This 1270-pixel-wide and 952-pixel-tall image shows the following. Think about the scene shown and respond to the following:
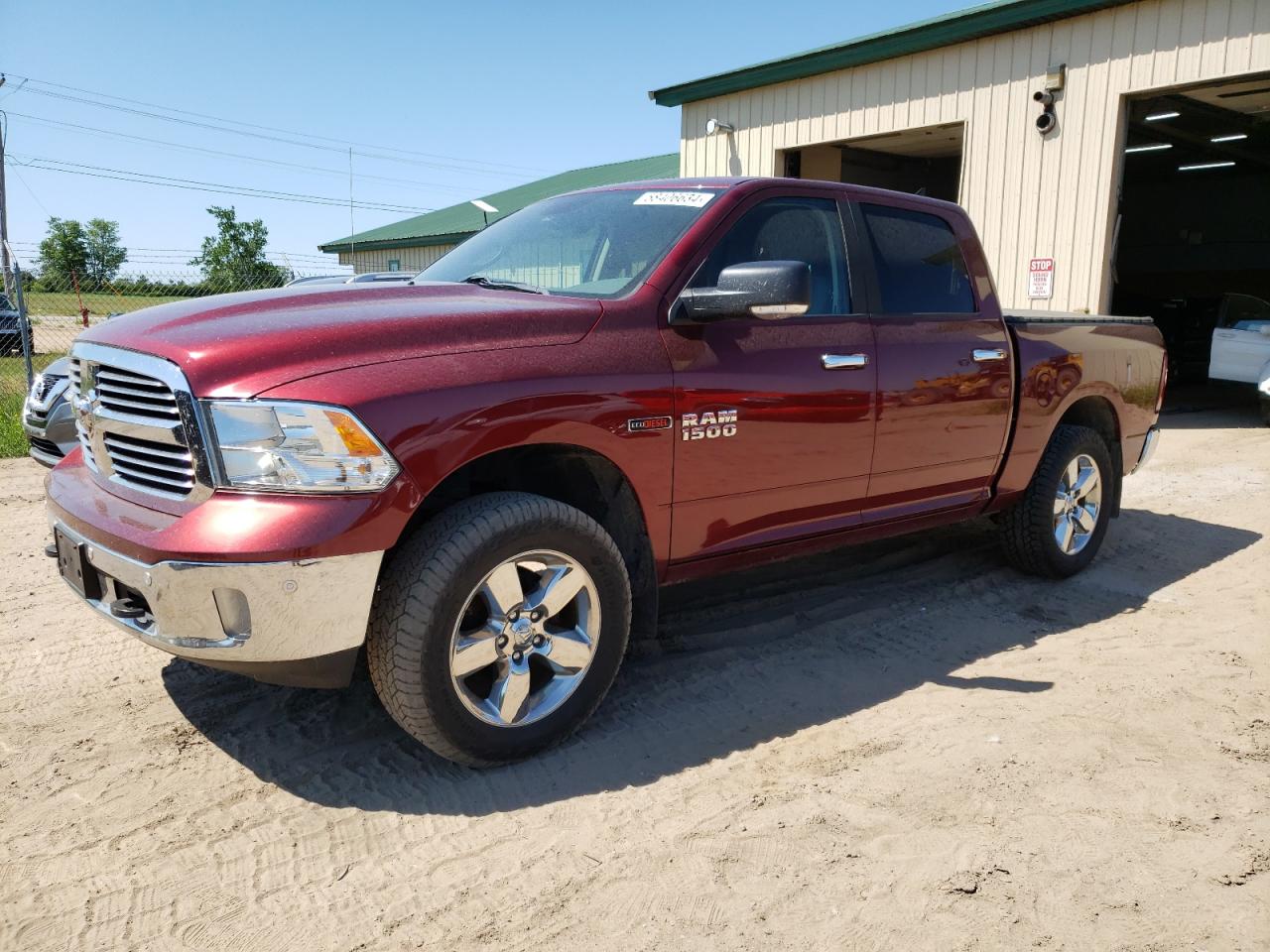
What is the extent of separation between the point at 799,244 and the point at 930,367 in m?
0.83

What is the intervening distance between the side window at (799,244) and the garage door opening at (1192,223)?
14.5 m

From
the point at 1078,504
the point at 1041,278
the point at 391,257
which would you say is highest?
the point at 391,257

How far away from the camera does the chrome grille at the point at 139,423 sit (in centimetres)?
255

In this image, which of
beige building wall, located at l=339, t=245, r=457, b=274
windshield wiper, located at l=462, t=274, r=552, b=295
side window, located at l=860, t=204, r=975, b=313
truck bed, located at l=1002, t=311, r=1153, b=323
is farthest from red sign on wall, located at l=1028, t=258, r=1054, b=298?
beige building wall, located at l=339, t=245, r=457, b=274

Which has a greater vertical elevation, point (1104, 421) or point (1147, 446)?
point (1104, 421)

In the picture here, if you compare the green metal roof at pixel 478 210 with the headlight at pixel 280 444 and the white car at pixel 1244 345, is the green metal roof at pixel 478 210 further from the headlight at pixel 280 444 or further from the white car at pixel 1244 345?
the headlight at pixel 280 444

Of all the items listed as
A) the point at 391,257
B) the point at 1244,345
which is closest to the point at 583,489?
the point at 1244,345

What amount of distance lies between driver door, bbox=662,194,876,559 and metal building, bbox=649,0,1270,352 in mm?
7812

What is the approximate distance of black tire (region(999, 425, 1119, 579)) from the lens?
4.91m

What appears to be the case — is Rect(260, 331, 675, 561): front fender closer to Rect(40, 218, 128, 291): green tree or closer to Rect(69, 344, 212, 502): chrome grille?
Rect(69, 344, 212, 502): chrome grille

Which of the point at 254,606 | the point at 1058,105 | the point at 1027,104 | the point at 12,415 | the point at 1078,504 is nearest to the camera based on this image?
the point at 254,606

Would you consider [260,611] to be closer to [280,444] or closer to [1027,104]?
[280,444]

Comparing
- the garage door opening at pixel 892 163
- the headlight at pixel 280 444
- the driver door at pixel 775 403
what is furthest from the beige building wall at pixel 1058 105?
the headlight at pixel 280 444

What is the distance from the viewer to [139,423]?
2723 mm
